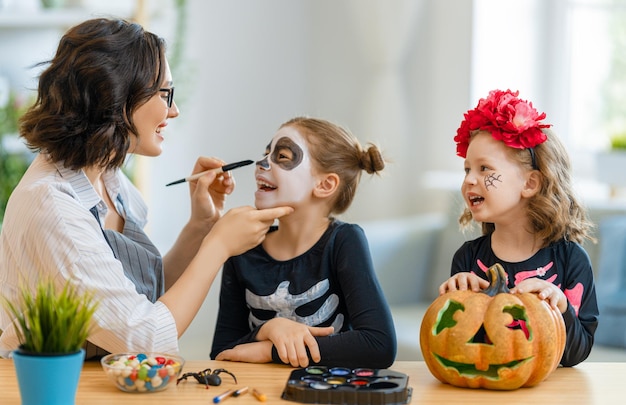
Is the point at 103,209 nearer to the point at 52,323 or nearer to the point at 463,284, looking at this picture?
the point at 52,323

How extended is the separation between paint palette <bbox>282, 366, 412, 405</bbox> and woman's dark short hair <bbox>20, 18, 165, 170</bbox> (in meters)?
0.62

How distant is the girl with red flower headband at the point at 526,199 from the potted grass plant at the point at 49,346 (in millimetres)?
746

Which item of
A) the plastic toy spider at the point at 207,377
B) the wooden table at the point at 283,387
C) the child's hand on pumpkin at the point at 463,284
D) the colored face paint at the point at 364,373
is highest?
the child's hand on pumpkin at the point at 463,284

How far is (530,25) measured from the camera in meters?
3.85

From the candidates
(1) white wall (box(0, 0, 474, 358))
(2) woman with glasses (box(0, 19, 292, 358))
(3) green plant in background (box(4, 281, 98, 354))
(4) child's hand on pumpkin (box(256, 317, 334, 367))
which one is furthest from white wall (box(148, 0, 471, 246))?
(3) green plant in background (box(4, 281, 98, 354))

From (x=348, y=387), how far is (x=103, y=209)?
0.67 m

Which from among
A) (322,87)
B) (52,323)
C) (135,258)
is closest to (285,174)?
(135,258)

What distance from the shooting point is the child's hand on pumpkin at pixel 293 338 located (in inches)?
61.0

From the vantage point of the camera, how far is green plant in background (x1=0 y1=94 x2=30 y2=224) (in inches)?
137

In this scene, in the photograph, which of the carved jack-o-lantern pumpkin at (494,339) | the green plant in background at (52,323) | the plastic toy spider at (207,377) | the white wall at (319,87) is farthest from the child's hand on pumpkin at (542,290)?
the white wall at (319,87)

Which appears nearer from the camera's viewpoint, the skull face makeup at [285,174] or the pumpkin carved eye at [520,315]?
the pumpkin carved eye at [520,315]

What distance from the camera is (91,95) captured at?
5.42 feet

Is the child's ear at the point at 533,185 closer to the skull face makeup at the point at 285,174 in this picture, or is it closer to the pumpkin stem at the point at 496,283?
the pumpkin stem at the point at 496,283

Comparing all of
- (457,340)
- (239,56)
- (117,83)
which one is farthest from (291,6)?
(457,340)
